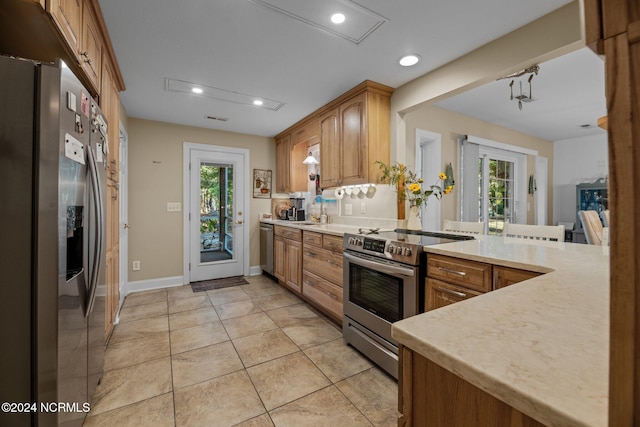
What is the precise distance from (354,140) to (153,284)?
3350 mm

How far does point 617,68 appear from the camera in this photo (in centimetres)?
32

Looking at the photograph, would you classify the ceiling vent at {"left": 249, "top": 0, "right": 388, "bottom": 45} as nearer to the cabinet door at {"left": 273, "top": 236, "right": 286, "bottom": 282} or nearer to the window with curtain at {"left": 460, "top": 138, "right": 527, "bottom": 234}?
the window with curtain at {"left": 460, "top": 138, "right": 527, "bottom": 234}

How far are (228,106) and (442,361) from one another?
357 cm

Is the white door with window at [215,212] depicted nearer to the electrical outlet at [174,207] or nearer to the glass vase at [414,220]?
the electrical outlet at [174,207]

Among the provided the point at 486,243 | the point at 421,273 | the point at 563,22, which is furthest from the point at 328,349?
the point at 563,22

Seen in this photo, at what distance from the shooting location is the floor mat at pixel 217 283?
3.98 metres

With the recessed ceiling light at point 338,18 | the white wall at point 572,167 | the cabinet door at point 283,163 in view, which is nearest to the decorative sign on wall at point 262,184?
the cabinet door at point 283,163

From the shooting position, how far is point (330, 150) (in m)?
3.39

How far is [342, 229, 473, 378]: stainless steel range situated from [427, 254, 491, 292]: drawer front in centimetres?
8

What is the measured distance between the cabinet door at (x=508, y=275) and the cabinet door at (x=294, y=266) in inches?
88.1

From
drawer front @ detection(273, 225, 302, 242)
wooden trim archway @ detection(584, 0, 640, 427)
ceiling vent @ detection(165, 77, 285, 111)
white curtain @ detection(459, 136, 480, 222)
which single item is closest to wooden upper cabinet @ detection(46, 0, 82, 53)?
ceiling vent @ detection(165, 77, 285, 111)

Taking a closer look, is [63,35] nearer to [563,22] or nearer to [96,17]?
[96,17]

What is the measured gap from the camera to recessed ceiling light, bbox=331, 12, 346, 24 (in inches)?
72.0

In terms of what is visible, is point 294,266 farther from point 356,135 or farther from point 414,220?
point 356,135
